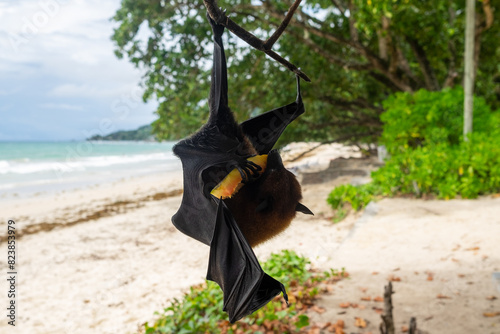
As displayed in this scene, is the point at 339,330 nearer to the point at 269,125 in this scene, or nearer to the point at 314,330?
the point at 314,330

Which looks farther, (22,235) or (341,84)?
(341,84)

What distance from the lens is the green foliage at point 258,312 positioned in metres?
4.55

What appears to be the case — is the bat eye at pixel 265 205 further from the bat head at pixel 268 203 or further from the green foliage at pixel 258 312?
the green foliage at pixel 258 312

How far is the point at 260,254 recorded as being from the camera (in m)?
7.16

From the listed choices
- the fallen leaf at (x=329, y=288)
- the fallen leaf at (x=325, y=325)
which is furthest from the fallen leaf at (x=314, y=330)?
the fallen leaf at (x=329, y=288)

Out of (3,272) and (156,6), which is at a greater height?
(156,6)

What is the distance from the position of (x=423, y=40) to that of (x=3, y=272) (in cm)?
1258

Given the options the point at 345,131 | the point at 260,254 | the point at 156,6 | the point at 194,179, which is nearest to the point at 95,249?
the point at 260,254

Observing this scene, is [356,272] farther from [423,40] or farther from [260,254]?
[423,40]

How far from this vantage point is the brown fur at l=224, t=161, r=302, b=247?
5.68 feet

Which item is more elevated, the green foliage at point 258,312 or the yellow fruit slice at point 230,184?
the yellow fruit slice at point 230,184

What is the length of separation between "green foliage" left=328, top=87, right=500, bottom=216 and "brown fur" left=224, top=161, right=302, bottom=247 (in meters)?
8.12

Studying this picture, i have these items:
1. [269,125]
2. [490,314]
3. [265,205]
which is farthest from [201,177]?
[490,314]

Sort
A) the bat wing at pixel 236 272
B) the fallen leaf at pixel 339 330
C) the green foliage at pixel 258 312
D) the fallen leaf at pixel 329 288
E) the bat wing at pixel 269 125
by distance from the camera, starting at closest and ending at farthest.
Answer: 1. the bat wing at pixel 236 272
2. the bat wing at pixel 269 125
3. the fallen leaf at pixel 339 330
4. the green foliage at pixel 258 312
5. the fallen leaf at pixel 329 288
